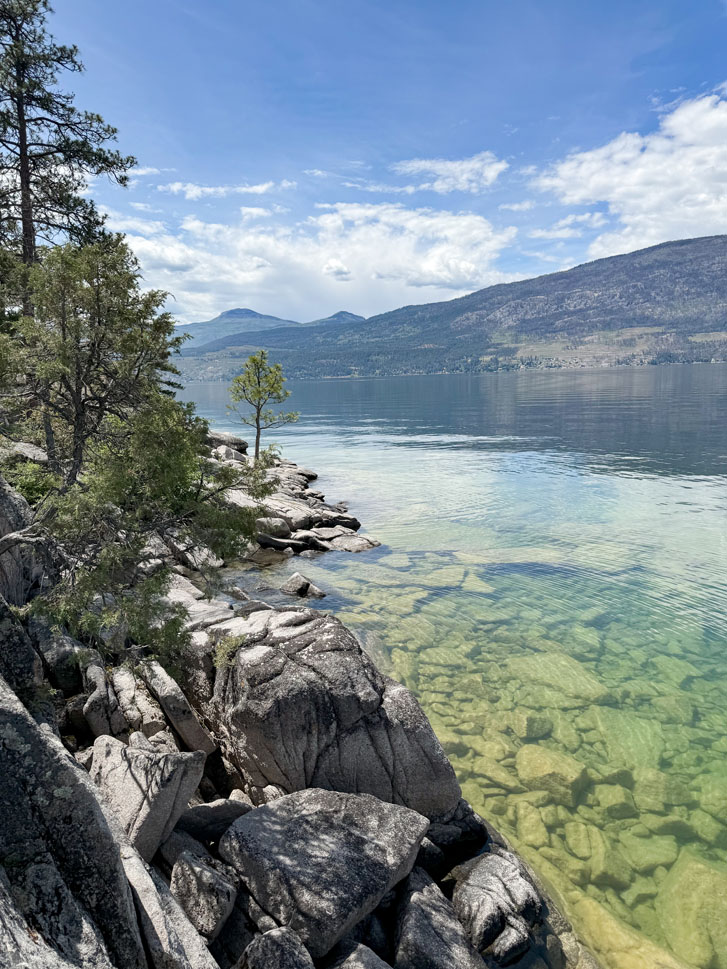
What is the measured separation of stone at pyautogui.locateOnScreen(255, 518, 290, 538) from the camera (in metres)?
41.2

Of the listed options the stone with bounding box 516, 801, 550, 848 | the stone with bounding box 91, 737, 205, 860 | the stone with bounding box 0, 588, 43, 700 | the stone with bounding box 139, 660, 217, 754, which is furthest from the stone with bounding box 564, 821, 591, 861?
the stone with bounding box 0, 588, 43, 700

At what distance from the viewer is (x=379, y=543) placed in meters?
43.2

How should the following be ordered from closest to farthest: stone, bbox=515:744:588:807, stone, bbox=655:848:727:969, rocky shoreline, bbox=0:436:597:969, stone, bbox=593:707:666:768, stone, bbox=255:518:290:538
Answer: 1. rocky shoreline, bbox=0:436:597:969
2. stone, bbox=655:848:727:969
3. stone, bbox=515:744:588:807
4. stone, bbox=593:707:666:768
5. stone, bbox=255:518:290:538

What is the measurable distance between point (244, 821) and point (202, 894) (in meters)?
2.01

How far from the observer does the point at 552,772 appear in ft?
60.2

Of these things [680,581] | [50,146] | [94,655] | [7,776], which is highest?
[50,146]

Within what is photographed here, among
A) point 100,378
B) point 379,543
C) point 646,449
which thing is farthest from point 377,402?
point 100,378

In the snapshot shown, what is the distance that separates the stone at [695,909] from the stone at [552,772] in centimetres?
313

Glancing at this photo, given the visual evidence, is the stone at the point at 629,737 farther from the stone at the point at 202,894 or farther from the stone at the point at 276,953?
the stone at the point at 202,894

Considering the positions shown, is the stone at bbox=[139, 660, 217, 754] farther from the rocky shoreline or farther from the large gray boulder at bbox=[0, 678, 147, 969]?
the large gray boulder at bbox=[0, 678, 147, 969]

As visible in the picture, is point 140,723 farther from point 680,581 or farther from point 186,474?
point 680,581

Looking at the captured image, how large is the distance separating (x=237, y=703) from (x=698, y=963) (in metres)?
12.5

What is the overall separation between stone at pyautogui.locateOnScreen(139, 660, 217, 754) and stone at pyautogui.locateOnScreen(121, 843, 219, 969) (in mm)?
6747

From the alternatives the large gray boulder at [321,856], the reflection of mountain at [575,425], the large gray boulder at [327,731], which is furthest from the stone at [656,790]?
the reflection of mountain at [575,425]
